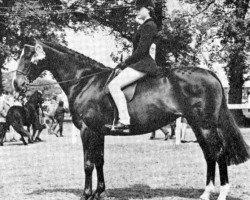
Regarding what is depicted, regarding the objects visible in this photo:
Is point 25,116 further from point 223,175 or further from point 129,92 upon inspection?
point 223,175

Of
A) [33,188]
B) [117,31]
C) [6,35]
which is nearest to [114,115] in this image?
[33,188]

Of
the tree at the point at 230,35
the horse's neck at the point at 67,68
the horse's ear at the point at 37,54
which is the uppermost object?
the tree at the point at 230,35

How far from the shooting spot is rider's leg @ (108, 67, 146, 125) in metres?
7.91

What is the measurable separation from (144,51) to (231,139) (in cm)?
217

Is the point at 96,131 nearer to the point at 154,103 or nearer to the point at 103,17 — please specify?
the point at 154,103

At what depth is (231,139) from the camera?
8.34 meters

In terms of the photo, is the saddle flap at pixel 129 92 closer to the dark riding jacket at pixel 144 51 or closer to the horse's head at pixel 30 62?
the dark riding jacket at pixel 144 51

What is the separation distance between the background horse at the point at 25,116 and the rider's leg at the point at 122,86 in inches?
518

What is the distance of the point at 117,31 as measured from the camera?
42906mm

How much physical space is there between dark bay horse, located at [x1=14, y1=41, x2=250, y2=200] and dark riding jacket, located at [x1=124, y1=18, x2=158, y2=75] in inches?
9.3

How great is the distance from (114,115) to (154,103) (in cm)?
71

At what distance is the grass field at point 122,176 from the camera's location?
28.0 feet

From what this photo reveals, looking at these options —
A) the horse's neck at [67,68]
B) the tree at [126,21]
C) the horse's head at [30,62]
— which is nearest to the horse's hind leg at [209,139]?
the horse's neck at [67,68]

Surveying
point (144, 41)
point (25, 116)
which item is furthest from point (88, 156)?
point (25, 116)
